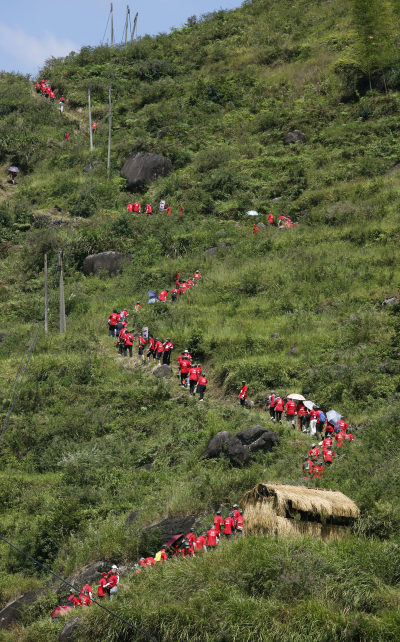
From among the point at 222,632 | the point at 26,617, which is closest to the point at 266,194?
the point at 26,617

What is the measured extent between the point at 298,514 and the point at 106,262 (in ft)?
80.5

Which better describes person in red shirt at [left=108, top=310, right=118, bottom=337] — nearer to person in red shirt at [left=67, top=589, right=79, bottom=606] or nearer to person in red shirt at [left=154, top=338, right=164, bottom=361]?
person in red shirt at [left=154, top=338, right=164, bottom=361]

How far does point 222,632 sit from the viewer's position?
9.61 metres

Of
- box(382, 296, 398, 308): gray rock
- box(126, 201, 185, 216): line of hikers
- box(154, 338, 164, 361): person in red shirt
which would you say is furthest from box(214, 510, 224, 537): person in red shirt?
box(126, 201, 185, 216): line of hikers

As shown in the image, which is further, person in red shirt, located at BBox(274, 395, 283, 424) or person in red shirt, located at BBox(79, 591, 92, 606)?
person in red shirt, located at BBox(274, 395, 283, 424)

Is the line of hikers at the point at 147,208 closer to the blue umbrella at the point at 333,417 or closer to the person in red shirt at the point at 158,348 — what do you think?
the person in red shirt at the point at 158,348

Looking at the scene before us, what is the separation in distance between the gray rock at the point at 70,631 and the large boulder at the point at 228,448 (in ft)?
22.7

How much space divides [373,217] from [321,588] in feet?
78.8

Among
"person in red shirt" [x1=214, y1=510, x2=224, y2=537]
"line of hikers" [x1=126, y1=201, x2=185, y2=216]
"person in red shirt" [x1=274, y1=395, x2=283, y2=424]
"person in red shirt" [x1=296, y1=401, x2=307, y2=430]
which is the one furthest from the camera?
"line of hikers" [x1=126, y1=201, x2=185, y2=216]

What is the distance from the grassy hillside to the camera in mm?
10719

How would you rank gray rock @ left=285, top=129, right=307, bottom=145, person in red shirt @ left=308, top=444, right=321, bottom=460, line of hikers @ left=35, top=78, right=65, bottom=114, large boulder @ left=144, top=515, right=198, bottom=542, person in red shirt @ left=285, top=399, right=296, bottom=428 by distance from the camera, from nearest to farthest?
large boulder @ left=144, top=515, right=198, bottom=542 < person in red shirt @ left=308, top=444, right=321, bottom=460 < person in red shirt @ left=285, top=399, right=296, bottom=428 < gray rock @ left=285, top=129, right=307, bottom=145 < line of hikers @ left=35, top=78, right=65, bottom=114

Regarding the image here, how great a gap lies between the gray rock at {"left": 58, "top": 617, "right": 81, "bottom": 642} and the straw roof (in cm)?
342

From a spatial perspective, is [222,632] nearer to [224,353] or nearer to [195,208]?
[224,353]

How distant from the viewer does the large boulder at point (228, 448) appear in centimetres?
1781
